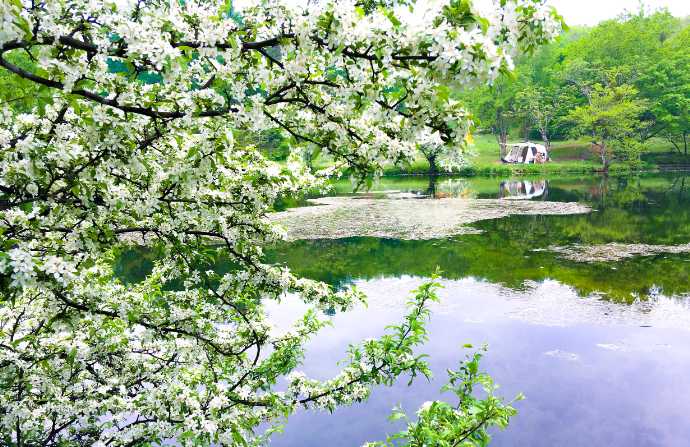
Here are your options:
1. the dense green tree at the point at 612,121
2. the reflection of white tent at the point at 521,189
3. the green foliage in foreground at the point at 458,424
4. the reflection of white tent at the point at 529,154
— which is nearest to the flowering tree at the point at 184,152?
the green foliage in foreground at the point at 458,424

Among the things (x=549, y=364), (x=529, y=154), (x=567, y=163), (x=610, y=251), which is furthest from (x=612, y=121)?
(x=549, y=364)

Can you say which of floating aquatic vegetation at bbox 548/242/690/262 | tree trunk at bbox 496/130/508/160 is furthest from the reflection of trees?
tree trunk at bbox 496/130/508/160

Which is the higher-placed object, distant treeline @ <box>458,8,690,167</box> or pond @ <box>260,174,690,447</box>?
distant treeline @ <box>458,8,690,167</box>

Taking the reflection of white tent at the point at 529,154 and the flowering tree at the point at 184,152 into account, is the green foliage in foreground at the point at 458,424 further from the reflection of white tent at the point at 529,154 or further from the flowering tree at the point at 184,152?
the reflection of white tent at the point at 529,154

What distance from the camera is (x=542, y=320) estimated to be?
16.1 m

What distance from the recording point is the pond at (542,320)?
36.1 ft

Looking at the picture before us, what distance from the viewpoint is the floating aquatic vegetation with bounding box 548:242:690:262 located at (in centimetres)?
2334

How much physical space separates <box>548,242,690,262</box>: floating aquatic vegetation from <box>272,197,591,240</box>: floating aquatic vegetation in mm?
6067

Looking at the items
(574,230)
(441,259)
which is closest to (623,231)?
(574,230)

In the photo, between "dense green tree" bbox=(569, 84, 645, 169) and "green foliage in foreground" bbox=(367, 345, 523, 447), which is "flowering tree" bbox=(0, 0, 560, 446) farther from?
"dense green tree" bbox=(569, 84, 645, 169)

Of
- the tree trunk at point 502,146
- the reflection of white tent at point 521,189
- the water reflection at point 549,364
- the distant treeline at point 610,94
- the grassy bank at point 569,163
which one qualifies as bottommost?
the water reflection at point 549,364

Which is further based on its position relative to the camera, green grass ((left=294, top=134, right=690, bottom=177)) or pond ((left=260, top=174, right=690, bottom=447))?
green grass ((left=294, top=134, right=690, bottom=177))

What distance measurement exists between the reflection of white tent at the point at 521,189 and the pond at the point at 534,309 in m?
9.63

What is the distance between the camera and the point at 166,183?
6031mm
